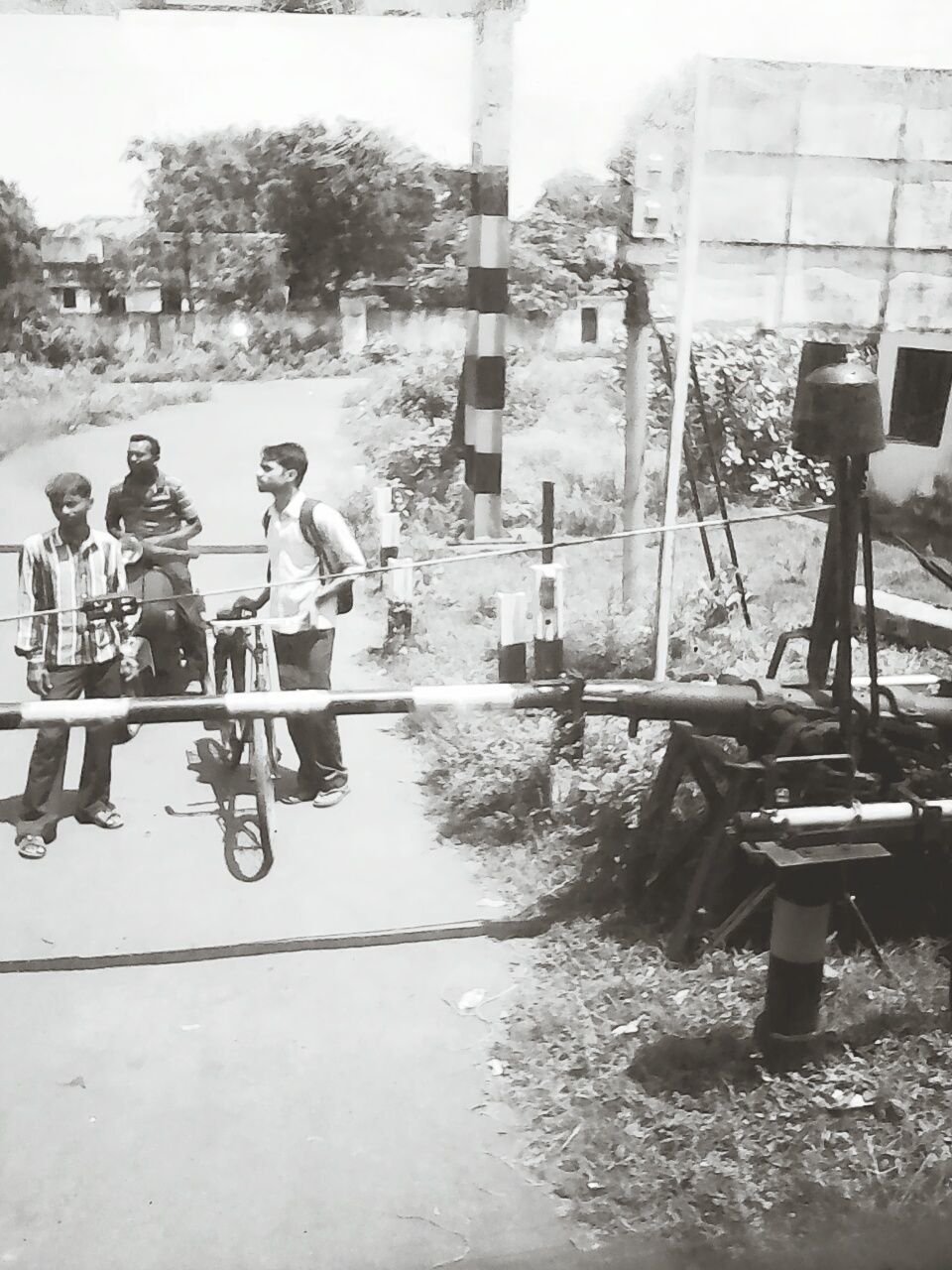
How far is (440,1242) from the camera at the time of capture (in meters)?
2.18

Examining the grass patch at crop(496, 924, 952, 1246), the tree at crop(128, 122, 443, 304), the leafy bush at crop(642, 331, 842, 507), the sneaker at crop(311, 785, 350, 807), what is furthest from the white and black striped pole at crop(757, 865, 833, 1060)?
the tree at crop(128, 122, 443, 304)

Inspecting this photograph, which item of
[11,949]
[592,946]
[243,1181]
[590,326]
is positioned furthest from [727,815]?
[11,949]

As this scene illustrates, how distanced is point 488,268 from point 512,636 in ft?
2.15

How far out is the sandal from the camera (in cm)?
215

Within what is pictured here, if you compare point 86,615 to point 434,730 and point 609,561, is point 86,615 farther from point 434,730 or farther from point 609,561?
point 609,561

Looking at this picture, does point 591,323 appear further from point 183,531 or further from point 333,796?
point 333,796

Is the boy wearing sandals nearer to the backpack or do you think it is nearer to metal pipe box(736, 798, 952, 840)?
the backpack

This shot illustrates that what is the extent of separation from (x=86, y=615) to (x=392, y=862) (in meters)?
0.76

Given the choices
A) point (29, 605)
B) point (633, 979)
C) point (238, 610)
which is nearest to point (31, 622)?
point (29, 605)

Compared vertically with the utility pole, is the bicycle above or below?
below

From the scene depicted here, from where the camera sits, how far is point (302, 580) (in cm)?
209

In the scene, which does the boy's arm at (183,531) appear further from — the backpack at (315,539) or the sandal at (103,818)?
the sandal at (103,818)

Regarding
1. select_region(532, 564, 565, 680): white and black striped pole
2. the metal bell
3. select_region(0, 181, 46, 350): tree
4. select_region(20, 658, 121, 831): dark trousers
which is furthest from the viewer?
select_region(532, 564, 565, 680): white and black striped pole

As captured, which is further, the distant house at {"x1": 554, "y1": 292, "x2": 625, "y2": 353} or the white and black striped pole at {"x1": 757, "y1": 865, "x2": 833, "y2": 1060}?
the white and black striped pole at {"x1": 757, "y1": 865, "x2": 833, "y2": 1060}
